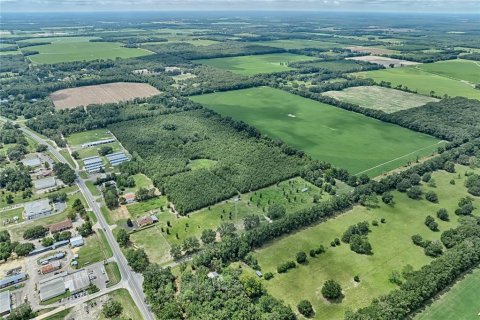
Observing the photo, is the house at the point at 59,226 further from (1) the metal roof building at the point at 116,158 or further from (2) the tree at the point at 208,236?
(2) the tree at the point at 208,236

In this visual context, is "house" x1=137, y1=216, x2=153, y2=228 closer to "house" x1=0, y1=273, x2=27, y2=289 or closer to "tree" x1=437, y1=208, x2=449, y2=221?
"house" x1=0, y1=273, x2=27, y2=289

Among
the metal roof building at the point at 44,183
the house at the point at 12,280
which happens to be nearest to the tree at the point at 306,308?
the house at the point at 12,280

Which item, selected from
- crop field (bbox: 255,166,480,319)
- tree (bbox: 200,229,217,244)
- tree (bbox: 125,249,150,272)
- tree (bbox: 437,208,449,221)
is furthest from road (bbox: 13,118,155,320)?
tree (bbox: 437,208,449,221)

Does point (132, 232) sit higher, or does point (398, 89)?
point (398, 89)

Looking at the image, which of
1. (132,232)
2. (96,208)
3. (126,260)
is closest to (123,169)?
(96,208)

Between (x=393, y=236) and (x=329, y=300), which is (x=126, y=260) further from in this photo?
(x=393, y=236)

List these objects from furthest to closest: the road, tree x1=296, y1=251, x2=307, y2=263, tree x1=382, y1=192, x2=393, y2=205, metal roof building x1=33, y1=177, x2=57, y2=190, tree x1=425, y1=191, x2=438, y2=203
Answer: metal roof building x1=33, y1=177, x2=57, y2=190, tree x1=425, y1=191, x2=438, y2=203, tree x1=382, y1=192, x2=393, y2=205, tree x1=296, y1=251, x2=307, y2=263, the road
